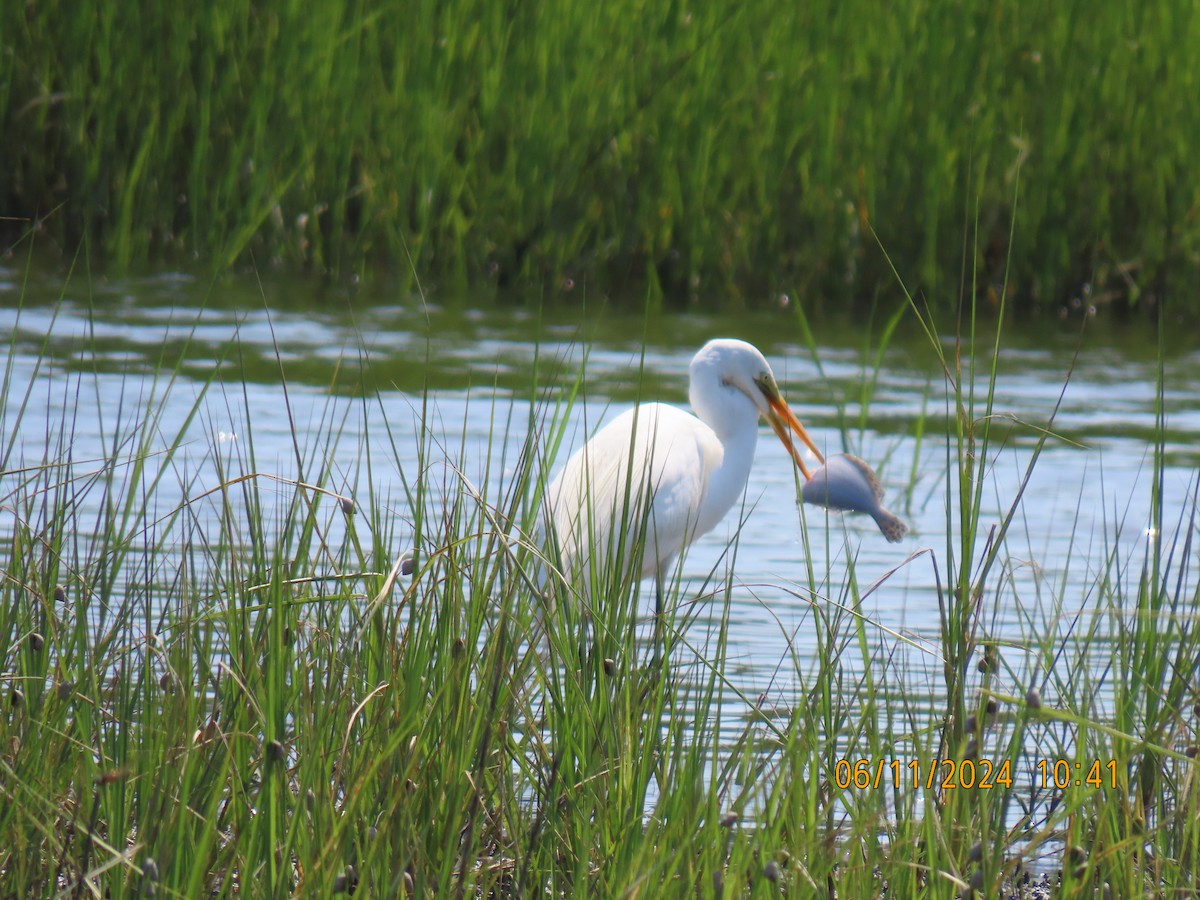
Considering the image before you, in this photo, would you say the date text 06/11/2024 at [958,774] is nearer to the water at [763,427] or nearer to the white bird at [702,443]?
the water at [763,427]

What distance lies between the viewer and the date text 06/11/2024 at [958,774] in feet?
6.40

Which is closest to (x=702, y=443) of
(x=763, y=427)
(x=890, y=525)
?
(x=890, y=525)

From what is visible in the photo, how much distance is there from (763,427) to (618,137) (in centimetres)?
181

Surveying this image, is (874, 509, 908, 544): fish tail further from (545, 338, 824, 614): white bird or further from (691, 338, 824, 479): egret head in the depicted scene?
(691, 338, 824, 479): egret head

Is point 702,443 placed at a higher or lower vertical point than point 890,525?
higher

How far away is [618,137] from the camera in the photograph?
25.6ft

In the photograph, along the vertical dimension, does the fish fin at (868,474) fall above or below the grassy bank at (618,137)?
below

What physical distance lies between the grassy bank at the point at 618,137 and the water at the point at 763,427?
0.31m

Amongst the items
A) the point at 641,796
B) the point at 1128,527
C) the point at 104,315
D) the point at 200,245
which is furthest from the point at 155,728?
the point at 200,245

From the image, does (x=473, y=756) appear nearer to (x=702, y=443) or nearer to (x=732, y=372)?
(x=702, y=443)

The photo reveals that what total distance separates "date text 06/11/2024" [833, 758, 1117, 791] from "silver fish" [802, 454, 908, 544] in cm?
188

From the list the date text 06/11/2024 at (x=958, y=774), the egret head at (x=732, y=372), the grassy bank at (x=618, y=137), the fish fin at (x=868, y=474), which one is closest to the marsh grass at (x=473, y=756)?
the date text 06/11/2024 at (x=958, y=774)

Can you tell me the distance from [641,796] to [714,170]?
Answer: 6.24m

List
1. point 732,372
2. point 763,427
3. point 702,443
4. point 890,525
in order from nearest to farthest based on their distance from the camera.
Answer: point 890,525 < point 702,443 < point 732,372 < point 763,427
